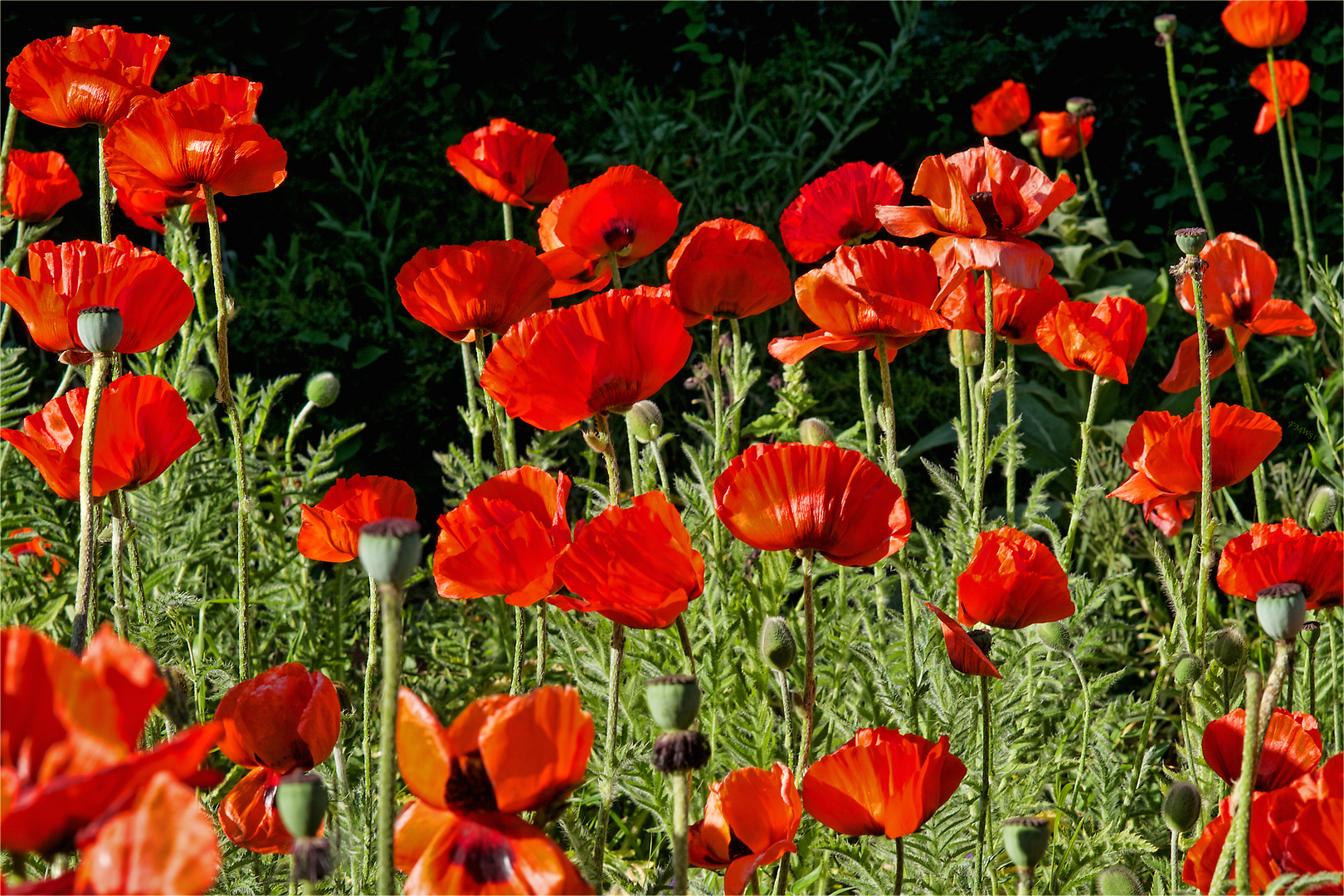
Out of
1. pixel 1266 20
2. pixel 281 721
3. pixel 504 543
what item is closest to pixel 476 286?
pixel 504 543

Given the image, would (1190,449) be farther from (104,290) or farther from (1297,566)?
(104,290)

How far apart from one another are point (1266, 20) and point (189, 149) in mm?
2809

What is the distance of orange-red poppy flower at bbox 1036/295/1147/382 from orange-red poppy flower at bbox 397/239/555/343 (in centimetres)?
69

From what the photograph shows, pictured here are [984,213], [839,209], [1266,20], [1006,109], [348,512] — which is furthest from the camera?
[1006,109]

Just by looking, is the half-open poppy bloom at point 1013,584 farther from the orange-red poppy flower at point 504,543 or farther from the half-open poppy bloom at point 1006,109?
the half-open poppy bloom at point 1006,109

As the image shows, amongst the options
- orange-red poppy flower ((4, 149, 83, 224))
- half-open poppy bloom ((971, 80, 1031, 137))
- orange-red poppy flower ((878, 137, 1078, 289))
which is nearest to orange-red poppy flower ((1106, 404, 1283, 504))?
orange-red poppy flower ((878, 137, 1078, 289))

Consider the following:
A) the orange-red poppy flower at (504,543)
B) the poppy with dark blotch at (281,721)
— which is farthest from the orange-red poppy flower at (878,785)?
the poppy with dark blotch at (281,721)

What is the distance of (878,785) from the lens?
0.99m

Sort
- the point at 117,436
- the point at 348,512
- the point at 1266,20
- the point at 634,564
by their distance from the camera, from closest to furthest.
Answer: the point at 634,564, the point at 117,436, the point at 348,512, the point at 1266,20

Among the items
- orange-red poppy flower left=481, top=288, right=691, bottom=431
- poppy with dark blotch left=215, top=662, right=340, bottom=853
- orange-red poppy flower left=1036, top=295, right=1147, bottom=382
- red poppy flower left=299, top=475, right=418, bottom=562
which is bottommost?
poppy with dark blotch left=215, top=662, right=340, bottom=853

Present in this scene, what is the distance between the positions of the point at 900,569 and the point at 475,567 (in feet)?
1.85

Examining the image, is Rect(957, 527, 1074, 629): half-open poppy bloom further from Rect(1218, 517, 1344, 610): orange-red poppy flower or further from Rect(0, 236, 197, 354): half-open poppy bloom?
Rect(0, 236, 197, 354): half-open poppy bloom

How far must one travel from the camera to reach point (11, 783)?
0.51m

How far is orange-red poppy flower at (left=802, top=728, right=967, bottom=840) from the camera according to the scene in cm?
99
